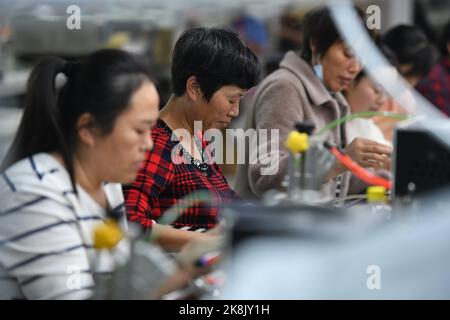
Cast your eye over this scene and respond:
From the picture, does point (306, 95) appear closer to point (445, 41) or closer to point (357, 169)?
point (357, 169)

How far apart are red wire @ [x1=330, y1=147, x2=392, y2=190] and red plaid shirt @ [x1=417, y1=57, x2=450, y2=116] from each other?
148cm

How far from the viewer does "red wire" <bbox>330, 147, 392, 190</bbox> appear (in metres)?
1.65

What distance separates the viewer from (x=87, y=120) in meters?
1.38

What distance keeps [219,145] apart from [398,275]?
881 mm

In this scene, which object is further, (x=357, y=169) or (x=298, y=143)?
(x=357, y=169)

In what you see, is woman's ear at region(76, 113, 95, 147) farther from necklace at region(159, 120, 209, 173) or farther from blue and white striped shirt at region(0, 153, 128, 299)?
necklace at region(159, 120, 209, 173)

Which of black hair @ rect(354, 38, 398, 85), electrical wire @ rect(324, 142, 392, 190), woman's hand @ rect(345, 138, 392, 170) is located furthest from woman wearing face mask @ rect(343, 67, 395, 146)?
electrical wire @ rect(324, 142, 392, 190)

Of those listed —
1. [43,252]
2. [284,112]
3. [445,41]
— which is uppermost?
[445,41]

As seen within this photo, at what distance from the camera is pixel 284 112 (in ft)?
6.87

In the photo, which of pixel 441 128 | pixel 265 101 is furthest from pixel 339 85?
pixel 441 128

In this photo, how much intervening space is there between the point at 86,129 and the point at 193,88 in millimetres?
482

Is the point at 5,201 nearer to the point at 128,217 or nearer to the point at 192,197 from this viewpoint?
the point at 128,217

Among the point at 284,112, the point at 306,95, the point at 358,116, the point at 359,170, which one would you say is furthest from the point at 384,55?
the point at 359,170

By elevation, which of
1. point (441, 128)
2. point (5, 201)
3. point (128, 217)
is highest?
point (441, 128)
